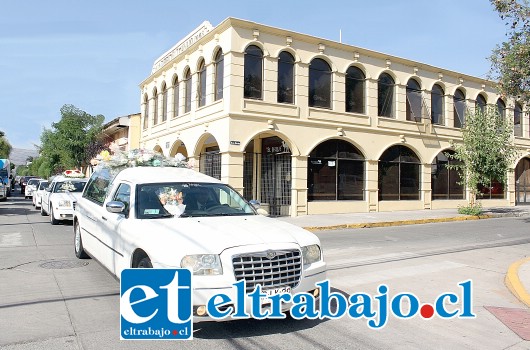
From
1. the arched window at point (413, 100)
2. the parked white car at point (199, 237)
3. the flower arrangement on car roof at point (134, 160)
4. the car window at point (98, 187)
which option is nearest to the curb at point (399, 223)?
the arched window at point (413, 100)

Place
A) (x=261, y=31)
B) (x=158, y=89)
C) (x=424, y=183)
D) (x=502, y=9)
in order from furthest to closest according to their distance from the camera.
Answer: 1. (x=158, y=89)
2. (x=424, y=183)
3. (x=261, y=31)
4. (x=502, y=9)

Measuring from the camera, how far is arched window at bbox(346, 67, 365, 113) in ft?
69.2

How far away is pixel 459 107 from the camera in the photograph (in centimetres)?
2556

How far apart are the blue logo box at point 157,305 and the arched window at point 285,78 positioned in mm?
15255

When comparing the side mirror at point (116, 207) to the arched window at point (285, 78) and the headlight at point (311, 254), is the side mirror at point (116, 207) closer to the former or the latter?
the headlight at point (311, 254)

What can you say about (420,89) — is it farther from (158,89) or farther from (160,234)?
(160,234)

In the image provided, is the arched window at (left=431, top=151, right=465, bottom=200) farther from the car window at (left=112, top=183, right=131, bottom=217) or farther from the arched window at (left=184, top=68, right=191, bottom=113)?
the car window at (left=112, top=183, right=131, bottom=217)

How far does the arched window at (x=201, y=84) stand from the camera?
20250mm

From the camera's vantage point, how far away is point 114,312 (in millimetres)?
5348

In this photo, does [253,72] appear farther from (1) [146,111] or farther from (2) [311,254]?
(2) [311,254]

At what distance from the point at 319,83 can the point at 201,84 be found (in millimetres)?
5351

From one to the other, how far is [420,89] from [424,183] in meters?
4.91

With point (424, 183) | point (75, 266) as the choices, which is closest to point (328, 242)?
point (75, 266)

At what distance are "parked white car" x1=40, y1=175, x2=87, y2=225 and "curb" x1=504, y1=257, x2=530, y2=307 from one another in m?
11.4
